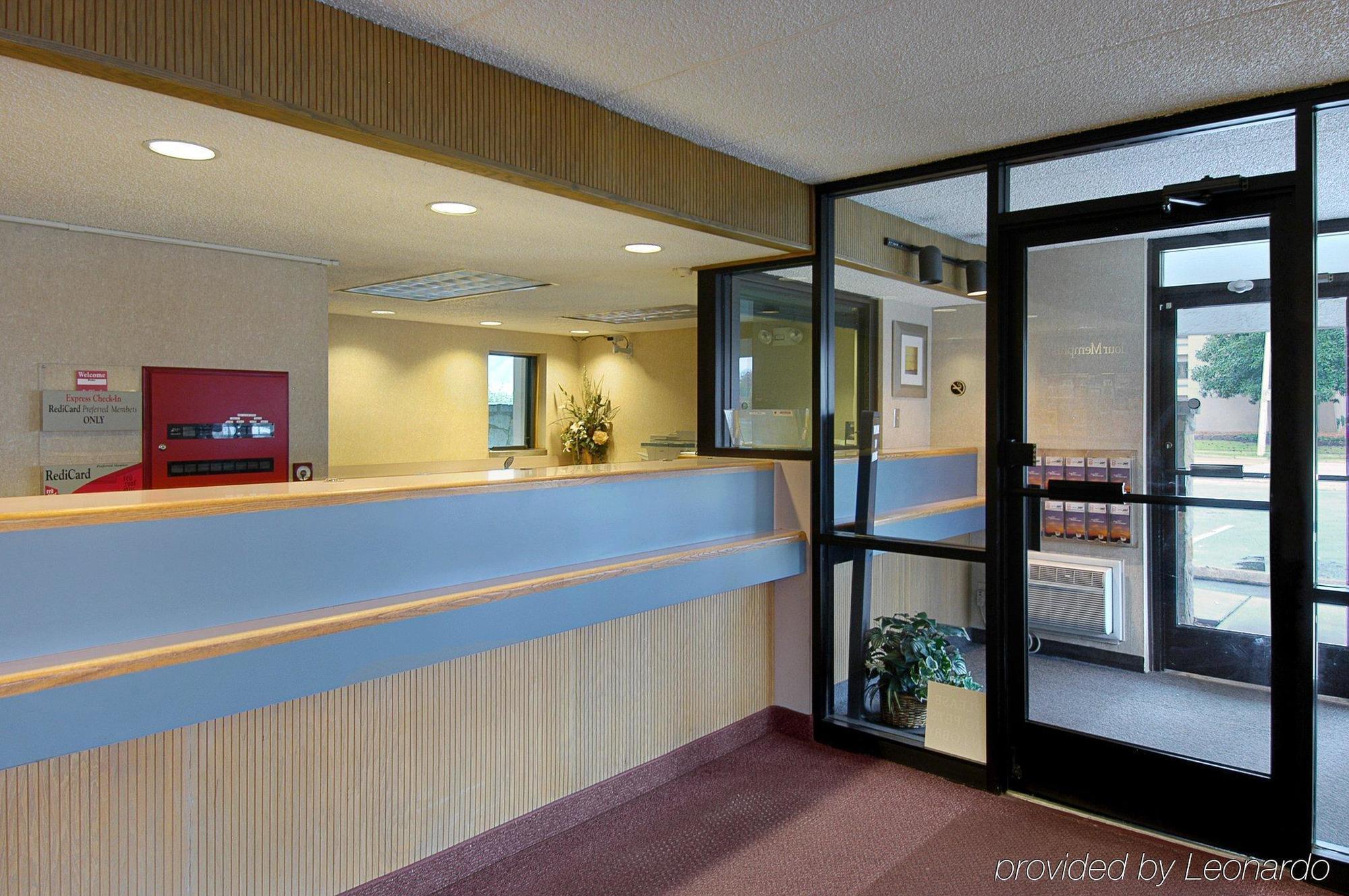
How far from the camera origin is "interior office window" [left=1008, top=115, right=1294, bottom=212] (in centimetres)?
246

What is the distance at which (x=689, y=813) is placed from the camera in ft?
9.45

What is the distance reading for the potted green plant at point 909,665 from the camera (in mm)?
3154

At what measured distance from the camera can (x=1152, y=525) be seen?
268cm

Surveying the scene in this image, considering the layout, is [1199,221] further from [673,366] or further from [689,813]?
[673,366]

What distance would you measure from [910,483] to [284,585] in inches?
85.5

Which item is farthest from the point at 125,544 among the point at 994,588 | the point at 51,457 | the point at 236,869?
the point at 994,588

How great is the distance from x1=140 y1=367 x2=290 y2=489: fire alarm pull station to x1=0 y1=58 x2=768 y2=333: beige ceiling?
20.0 inches

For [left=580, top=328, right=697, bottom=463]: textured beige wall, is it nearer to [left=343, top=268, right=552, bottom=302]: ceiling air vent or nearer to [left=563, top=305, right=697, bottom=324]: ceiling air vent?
[left=563, top=305, right=697, bottom=324]: ceiling air vent

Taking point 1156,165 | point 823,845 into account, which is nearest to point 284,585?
point 823,845

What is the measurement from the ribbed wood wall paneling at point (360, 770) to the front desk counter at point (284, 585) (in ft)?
0.98

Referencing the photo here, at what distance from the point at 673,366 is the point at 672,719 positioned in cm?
366

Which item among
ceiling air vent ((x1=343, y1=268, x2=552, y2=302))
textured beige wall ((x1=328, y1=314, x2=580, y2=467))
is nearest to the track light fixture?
ceiling air vent ((x1=343, y1=268, x2=552, y2=302))

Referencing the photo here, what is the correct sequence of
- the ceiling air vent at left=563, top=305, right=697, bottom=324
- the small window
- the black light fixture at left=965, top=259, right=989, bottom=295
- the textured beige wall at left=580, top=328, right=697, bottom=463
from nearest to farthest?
the black light fixture at left=965, top=259, right=989, bottom=295 → the ceiling air vent at left=563, top=305, right=697, bottom=324 → the textured beige wall at left=580, top=328, right=697, bottom=463 → the small window

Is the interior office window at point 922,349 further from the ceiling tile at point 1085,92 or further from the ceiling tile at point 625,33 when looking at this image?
the ceiling tile at point 625,33
